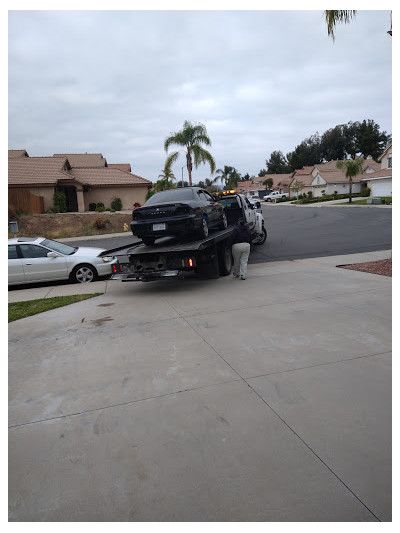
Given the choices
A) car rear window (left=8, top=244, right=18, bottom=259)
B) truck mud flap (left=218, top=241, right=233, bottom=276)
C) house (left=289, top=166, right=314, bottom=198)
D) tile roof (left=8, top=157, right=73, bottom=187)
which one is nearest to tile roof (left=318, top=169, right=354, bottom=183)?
house (left=289, top=166, right=314, bottom=198)

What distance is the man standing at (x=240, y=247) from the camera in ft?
32.4

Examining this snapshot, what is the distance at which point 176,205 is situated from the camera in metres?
8.70

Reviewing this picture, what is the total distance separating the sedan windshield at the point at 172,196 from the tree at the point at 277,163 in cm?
12046

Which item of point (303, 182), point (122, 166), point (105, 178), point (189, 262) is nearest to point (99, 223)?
point (105, 178)

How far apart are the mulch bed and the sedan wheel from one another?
22.0ft

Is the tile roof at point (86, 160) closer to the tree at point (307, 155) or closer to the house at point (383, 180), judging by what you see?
the house at point (383, 180)

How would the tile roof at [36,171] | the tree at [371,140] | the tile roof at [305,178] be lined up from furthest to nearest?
the tree at [371,140]
the tile roof at [305,178]
the tile roof at [36,171]

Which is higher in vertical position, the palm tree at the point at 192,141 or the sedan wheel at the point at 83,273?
the palm tree at the point at 192,141

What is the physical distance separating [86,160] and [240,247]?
35293 millimetres

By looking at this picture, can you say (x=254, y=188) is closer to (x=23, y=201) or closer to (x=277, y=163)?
(x=277, y=163)

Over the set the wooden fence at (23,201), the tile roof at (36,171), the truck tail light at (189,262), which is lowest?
the truck tail light at (189,262)

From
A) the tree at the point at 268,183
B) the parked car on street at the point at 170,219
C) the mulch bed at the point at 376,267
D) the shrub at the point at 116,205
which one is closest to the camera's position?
the parked car on street at the point at 170,219

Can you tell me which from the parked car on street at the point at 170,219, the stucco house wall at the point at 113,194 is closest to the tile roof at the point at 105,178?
the stucco house wall at the point at 113,194

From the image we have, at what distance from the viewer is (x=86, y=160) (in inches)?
1622
